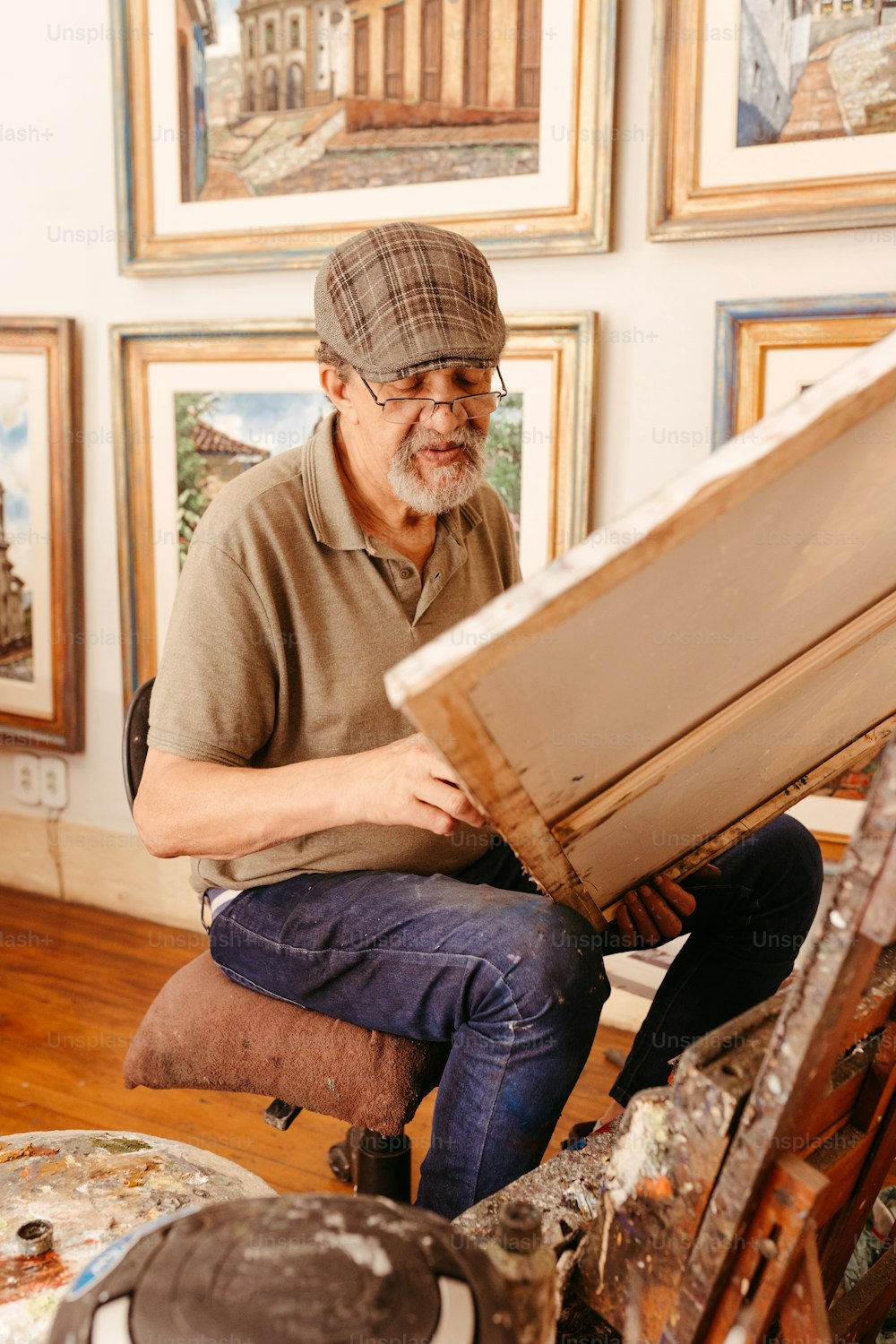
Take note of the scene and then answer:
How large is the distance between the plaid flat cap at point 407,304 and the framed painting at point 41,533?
1.83 meters

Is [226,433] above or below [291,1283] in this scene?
above

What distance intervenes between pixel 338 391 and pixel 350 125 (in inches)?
51.7

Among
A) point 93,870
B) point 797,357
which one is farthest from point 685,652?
point 93,870

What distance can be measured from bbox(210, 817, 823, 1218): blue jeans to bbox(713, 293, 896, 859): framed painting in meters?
0.70

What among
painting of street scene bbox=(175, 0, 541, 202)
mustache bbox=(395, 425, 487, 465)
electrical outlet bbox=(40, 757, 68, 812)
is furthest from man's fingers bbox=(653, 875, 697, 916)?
electrical outlet bbox=(40, 757, 68, 812)

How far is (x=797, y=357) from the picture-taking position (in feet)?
7.61

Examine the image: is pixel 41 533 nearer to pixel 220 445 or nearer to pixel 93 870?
pixel 220 445

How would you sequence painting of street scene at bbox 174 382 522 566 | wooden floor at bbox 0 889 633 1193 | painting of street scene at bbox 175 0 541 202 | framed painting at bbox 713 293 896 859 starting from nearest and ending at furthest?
1. framed painting at bbox 713 293 896 859
2. wooden floor at bbox 0 889 633 1193
3. painting of street scene at bbox 175 0 541 202
4. painting of street scene at bbox 174 382 522 566

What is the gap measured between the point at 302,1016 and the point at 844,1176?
746 mm

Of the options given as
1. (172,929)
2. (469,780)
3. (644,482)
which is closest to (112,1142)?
(469,780)

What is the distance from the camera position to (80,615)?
3312mm

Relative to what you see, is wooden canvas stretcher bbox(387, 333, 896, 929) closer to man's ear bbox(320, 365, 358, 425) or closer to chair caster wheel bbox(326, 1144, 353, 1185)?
man's ear bbox(320, 365, 358, 425)

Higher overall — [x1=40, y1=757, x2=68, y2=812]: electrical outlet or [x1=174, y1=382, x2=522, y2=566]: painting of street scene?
[x1=174, y1=382, x2=522, y2=566]: painting of street scene

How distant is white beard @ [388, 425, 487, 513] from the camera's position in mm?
1639
